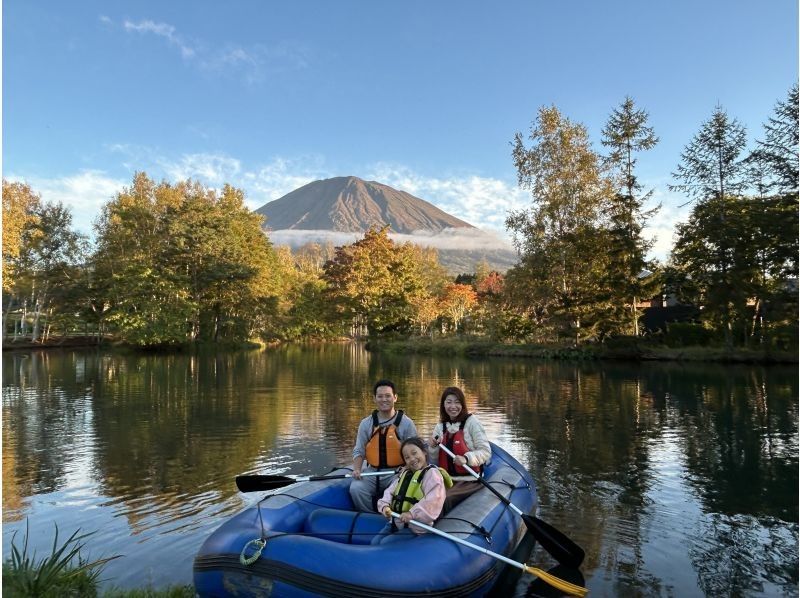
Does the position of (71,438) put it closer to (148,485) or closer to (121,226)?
(148,485)

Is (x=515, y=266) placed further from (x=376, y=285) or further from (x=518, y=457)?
(x=518, y=457)

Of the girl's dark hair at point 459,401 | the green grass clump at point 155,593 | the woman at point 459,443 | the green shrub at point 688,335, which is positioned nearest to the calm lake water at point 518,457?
the green grass clump at point 155,593

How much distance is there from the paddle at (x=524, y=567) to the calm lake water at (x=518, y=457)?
266 mm

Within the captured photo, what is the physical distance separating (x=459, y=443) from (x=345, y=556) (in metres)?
2.15

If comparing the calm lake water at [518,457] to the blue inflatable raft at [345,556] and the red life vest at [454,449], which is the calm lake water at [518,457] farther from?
the red life vest at [454,449]

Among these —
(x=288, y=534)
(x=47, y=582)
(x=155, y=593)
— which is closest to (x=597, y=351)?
(x=288, y=534)

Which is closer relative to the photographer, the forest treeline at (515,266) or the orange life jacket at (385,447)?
the orange life jacket at (385,447)

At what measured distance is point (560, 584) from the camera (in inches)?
178

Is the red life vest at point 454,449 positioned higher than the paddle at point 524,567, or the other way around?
the red life vest at point 454,449

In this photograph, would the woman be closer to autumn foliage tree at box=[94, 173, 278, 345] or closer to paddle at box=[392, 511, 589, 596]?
paddle at box=[392, 511, 589, 596]

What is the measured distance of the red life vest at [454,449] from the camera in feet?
18.7

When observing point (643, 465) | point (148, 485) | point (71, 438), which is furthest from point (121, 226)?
point (643, 465)

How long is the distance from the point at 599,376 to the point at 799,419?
9.36 metres

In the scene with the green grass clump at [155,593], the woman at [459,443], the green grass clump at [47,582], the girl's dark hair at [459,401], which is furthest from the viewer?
the girl's dark hair at [459,401]
